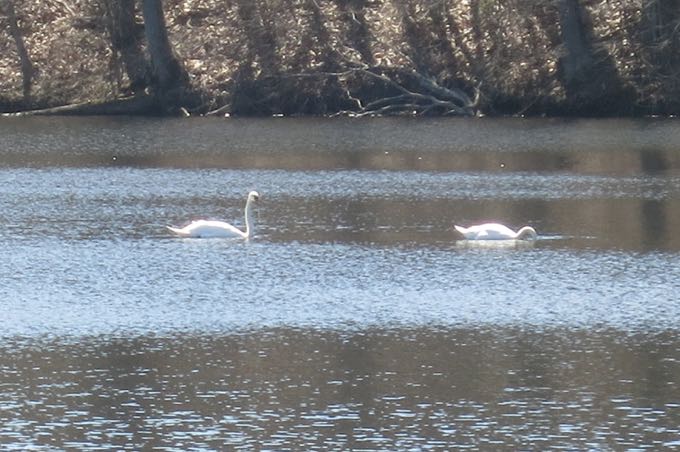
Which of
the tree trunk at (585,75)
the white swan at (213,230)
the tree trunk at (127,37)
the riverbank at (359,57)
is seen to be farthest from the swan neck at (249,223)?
the tree trunk at (127,37)

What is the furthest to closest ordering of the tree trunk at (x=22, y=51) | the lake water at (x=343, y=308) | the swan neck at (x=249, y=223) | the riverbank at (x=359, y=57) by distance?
the tree trunk at (x=22, y=51)
the riverbank at (x=359, y=57)
the swan neck at (x=249, y=223)
the lake water at (x=343, y=308)

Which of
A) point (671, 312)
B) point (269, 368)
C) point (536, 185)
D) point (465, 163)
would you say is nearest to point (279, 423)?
point (269, 368)

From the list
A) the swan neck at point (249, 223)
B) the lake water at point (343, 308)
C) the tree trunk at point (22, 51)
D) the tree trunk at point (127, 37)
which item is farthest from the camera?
the tree trunk at point (127, 37)

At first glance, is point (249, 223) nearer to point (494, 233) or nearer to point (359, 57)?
point (494, 233)

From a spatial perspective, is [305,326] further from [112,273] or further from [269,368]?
[112,273]

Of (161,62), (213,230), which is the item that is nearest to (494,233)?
(213,230)

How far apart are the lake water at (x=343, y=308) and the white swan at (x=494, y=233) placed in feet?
0.51

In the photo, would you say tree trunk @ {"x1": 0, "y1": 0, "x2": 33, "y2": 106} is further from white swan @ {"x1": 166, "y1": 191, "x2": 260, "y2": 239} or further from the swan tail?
white swan @ {"x1": 166, "y1": 191, "x2": 260, "y2": 239}

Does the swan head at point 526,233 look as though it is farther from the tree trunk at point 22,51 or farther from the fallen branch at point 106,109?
the tree trunk at point 22,51

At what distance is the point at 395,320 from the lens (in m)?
16.4

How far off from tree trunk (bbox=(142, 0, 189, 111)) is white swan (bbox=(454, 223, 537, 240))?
24156mm

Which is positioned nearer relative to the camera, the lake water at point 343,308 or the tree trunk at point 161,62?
the lake water at point 343,308

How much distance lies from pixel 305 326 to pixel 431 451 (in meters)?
4.53

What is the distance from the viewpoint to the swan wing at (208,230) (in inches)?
867
